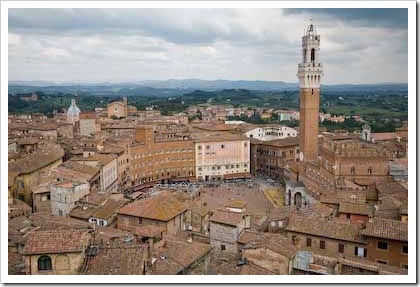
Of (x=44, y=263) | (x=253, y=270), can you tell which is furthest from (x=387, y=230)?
(x=44, y=263)

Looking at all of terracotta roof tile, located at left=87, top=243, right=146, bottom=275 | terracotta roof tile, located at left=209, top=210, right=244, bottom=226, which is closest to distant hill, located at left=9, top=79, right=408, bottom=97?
terracotta roof tile, located at left=87, top=243, right=146, bottom=275

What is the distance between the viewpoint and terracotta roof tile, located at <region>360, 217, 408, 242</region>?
8.20m

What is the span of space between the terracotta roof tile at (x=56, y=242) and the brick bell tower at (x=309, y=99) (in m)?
14.9

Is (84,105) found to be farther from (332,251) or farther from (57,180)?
(332,251)

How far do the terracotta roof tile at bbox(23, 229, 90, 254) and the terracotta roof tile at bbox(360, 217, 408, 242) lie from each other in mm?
4860

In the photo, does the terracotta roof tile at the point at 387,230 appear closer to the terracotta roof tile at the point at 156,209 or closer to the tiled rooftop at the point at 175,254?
the tiled rooftop at the point at 175,254

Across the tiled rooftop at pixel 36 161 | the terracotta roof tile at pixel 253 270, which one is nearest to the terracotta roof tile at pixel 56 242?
the terracotta roof tile at pixel 253 270

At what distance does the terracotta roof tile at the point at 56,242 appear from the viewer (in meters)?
6.41

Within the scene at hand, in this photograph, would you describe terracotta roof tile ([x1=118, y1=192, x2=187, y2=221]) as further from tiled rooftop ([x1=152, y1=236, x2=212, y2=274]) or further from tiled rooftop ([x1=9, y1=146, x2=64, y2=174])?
tiled rooftop ([x1=9, y1=146, x2=64, y2=174])

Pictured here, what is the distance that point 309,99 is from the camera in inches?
813

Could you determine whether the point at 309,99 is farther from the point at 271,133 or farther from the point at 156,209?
the point at 156,209

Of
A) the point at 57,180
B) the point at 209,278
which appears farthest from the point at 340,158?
the point at 209,278

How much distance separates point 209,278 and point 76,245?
1.99 metres

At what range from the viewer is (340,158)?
16.8 meters
